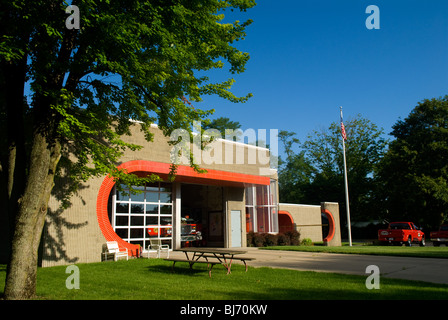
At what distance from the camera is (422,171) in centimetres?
3966

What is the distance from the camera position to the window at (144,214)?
56.9 feet

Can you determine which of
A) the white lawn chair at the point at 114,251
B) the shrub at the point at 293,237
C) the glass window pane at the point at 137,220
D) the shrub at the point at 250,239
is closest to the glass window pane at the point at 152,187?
the glass window pane at the point at 137,220

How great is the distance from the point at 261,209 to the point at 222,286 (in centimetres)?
1765

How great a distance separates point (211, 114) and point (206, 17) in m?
3.11

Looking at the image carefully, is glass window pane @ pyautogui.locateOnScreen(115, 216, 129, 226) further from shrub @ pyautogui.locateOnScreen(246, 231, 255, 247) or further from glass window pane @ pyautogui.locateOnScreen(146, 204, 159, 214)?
shrub @ pyautogui.locateOnScreen(246, 231, 255, 247)

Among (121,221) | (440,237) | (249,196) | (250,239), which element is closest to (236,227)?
(250,239)

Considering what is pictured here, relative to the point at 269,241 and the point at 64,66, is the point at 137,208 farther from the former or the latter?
the point at 64,66

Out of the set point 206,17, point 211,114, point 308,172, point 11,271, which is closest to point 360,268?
point 211,114

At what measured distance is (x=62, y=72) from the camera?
813 centimetres

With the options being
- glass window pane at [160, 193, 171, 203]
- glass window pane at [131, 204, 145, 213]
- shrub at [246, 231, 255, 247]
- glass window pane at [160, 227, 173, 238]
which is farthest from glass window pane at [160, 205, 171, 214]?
shrub at [246, 231, 255, 247]

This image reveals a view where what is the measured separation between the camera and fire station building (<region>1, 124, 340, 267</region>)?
14.1 m

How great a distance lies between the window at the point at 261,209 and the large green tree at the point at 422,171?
20475 mm

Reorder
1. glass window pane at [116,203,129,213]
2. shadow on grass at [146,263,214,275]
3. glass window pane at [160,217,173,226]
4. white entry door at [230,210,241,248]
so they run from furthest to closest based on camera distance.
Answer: white entry door at [230,210,241,248] < glass window pane at [160,217,173,226] < glass window pane at [116,203,129,213] < shadow on grass at [146,263,214,275]
